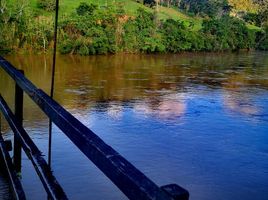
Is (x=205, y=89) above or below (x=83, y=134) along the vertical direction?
below

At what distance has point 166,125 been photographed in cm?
1139

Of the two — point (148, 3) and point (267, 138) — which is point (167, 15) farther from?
point (267, 138)

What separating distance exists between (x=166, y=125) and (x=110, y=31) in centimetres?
2058

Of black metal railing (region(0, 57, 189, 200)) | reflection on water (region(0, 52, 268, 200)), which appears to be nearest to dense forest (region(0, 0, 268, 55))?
reflection on water (region(0, 52, 268, 200))

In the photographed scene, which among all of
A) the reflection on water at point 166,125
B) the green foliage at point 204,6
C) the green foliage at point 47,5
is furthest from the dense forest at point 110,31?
the green foliage at point 204,6

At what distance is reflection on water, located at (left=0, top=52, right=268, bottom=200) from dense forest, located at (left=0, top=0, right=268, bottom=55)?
6.32 meters

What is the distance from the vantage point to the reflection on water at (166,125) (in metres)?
7.63

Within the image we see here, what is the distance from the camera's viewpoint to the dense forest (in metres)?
28.0

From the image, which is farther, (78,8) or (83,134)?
(78,8)

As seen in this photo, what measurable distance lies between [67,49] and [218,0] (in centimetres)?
3185

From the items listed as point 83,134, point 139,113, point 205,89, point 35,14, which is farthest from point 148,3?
point 83,134

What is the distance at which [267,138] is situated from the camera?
10609 mm

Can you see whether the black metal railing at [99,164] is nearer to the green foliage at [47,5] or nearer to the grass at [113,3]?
the grass at [113,3]

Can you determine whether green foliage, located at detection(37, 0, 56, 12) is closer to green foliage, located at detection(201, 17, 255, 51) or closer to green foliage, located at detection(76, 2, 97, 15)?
green foliage, located at detection(76, 2, 97, 15)
